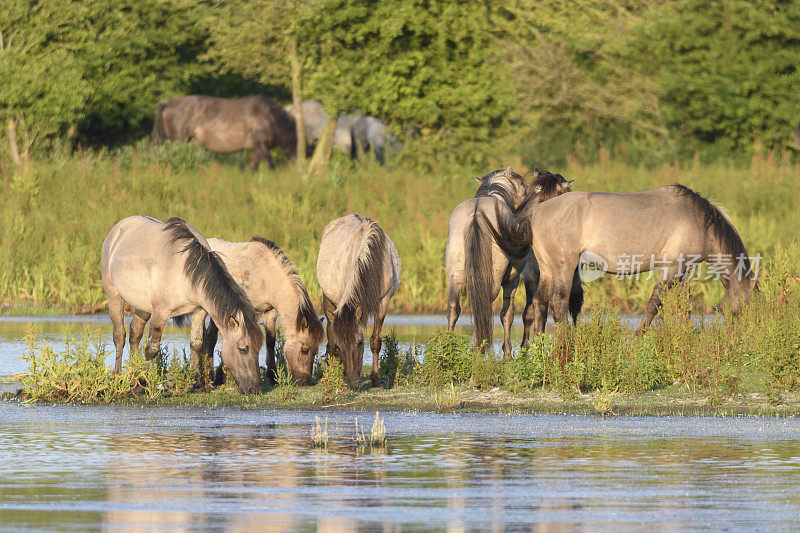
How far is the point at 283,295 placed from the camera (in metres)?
13.1

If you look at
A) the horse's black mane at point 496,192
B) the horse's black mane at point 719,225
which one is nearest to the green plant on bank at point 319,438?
the horse's black mane at point 496,192

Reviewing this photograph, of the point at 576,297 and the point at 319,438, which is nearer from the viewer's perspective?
the point at 319,438

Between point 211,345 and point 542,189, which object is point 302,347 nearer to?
point 211,345

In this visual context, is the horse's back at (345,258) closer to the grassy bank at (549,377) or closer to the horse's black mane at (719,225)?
the grassy bank at (549,377)

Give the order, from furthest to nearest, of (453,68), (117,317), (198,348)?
1. (453,68)
2. (117,317)
3. (198,348)

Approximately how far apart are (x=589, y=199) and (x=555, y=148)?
2368cm

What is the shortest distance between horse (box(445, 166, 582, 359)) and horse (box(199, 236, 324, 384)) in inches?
62.3

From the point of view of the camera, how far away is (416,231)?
2359cm

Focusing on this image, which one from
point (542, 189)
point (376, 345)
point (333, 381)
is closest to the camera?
point (333, 381)

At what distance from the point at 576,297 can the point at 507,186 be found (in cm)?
144

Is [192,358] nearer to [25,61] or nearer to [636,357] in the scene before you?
[636,357]

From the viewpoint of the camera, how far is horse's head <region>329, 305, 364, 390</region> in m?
12.6

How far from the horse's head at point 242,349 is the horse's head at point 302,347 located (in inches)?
21.6

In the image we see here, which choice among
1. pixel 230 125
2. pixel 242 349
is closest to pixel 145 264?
pixel 242 349
